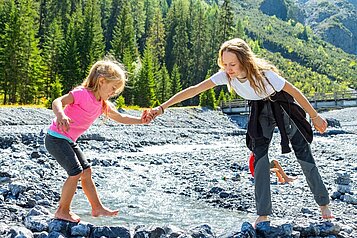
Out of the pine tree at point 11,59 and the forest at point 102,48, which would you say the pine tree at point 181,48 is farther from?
the pine tree at point 11,59

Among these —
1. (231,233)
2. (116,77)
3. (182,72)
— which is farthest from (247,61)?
(182,72)

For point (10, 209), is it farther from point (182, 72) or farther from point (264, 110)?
point (182, 72)

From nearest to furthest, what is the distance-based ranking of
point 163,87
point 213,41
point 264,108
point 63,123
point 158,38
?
1. point 63,123
2. point 264,108
3. point 163,87
4. point 213,41
5. point 158,38

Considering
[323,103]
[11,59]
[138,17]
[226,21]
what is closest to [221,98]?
[323,103]

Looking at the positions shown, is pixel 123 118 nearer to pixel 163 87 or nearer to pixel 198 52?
pixel 163 87

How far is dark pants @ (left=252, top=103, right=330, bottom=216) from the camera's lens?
5.69 m

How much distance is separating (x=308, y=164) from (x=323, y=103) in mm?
50832

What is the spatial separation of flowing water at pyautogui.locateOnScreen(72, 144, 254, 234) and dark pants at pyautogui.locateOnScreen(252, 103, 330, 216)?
54cm

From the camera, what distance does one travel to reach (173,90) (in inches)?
2581

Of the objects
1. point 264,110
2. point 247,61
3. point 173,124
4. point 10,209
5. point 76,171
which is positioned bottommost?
point 173,124

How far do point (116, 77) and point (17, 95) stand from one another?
46.7 m

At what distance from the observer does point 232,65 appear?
5613 mm

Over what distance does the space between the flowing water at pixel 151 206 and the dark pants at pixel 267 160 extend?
0.54 meters

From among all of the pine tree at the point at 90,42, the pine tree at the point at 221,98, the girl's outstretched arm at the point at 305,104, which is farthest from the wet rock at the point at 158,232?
the pine tree at the point at 221,98
